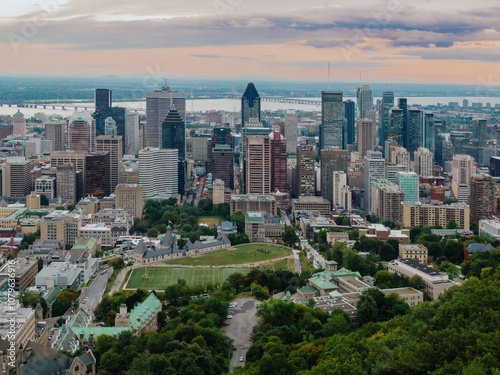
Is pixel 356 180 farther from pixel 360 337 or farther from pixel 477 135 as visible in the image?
pixel 360 337

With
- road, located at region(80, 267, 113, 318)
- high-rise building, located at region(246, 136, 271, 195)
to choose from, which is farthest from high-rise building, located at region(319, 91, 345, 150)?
road, located at region(80, 267, 113, 318)

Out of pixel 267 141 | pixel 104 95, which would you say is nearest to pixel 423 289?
pixel 267 141

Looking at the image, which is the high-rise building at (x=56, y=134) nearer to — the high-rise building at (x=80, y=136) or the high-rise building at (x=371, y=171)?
the high-rise building at (x=80, y=136)

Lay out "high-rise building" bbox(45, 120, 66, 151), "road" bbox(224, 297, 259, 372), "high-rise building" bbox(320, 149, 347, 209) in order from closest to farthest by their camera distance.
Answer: "road" bbox(224, 297, 259, 372), "high-rise building" bbox(320, 149, 347, 209), "high-rise building" bbox(45, 120, 66, 151)

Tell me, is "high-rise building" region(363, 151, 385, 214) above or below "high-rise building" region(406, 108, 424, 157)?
below

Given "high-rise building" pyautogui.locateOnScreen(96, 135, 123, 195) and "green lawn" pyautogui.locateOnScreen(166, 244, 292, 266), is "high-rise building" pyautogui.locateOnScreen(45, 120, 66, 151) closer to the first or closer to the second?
"high-rise building" pyautogui.locateOnScreen(96, 135, 123, 195)
